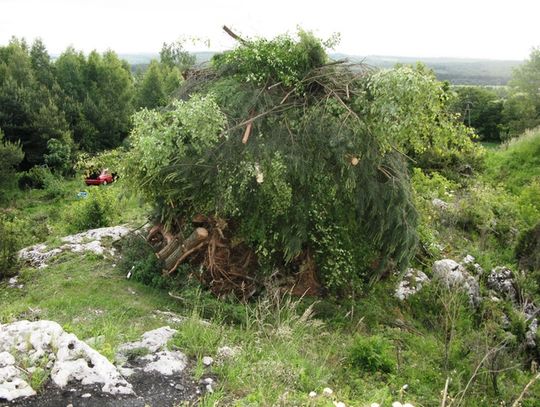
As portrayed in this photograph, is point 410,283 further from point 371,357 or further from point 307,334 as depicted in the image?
point 307,334

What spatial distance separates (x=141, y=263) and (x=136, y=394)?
379 centimetres

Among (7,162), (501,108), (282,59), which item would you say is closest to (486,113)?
(501,108)

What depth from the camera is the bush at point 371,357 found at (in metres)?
5.20

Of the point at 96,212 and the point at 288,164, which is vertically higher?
the point at 288,164

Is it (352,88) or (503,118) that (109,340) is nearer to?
(352,88)

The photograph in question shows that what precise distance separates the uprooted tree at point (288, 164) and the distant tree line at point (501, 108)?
78.3ft

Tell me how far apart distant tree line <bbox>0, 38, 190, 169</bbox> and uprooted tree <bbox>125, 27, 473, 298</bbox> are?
17274 mm

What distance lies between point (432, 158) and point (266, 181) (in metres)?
9.78

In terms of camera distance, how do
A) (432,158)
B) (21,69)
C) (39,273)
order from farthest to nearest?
(21,69) < (432,158) < (39,273)

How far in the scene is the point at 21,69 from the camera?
27.1 m

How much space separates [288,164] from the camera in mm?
5961

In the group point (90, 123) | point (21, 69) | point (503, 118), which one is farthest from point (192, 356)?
point (503, 118)

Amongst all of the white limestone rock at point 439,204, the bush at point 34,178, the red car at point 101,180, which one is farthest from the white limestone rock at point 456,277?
the bush at point 34,178

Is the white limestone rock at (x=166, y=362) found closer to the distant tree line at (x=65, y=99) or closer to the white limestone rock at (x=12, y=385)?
the white limestone rock at (x=12, y=385)
